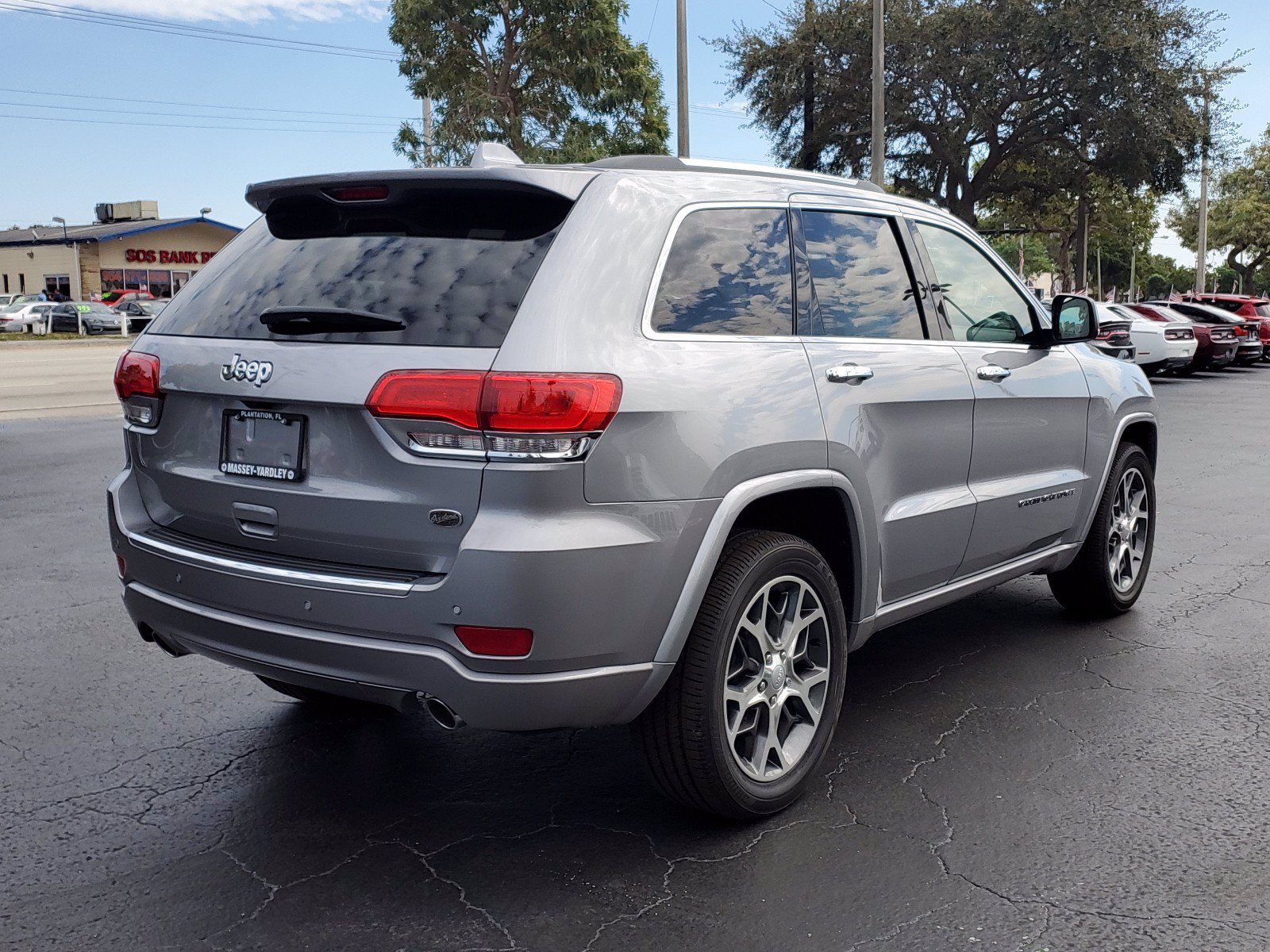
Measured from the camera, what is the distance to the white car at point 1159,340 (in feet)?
80.1

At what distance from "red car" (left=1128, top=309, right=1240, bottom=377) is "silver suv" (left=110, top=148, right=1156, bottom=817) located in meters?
23.8

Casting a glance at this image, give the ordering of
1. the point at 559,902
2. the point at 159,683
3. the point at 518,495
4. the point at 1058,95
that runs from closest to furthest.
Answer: the point at 518,495
the point at 559,902
the point at 159,683
the point at 1058,95

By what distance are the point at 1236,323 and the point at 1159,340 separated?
4.00m

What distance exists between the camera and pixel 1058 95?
106ft

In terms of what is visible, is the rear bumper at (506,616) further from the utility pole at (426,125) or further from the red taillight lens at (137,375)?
the utility pole at (426,125)

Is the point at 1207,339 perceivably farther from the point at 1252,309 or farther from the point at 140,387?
the point at 140,387

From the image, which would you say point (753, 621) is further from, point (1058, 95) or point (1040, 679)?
point (1058, 95)

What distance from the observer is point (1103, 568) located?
5719 mm

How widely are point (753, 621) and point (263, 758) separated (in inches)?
68.8

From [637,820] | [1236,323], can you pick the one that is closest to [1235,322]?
[1236,323]

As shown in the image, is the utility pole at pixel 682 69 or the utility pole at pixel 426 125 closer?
the utility pole at pixel 682 69

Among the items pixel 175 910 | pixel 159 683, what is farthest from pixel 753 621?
pixel 159 683

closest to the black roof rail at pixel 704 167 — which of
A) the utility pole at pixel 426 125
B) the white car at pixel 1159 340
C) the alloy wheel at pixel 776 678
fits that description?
the alloy wheel at pixel 776 678

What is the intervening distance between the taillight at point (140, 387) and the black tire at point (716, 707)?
1.67m
